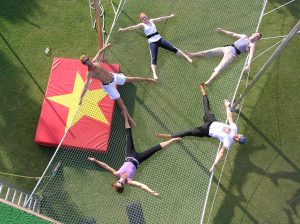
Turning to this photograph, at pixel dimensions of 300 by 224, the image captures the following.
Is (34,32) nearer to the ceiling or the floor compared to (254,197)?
nearer to the ceiling

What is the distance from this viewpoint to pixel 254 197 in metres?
9.18

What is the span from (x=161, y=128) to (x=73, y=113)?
6.96ft

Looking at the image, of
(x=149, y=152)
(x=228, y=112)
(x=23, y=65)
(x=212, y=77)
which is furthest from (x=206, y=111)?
(x=23, y=65)

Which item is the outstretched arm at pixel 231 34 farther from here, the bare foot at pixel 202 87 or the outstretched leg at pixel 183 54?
the bare foot at pixel 202 87

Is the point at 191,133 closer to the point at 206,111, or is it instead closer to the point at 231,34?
the point at 206,111

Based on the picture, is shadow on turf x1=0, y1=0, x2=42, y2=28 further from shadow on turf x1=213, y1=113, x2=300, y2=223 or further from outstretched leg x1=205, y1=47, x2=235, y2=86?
shadow on turf x1=213, y1=113, x2=300, y2=223

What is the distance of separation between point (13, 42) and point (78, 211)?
4839 mm

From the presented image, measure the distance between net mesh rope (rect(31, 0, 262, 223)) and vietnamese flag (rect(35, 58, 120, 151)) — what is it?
0.21 m

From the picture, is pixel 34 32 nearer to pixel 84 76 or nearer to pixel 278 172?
pixel 84 76

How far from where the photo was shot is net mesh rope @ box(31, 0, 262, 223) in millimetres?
8609

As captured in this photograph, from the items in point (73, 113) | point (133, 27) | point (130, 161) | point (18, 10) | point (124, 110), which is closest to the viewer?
point (130, 161)

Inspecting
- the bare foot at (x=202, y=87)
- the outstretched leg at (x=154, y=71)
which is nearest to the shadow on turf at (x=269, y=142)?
the bare foot at (x=202, y=87)

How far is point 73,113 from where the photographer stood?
30.2 feet

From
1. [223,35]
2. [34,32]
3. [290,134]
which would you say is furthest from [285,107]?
[34,32]
